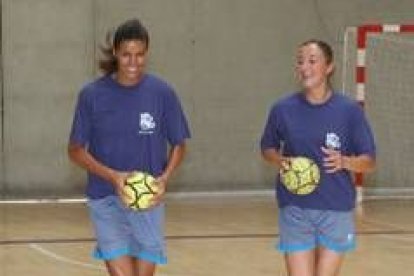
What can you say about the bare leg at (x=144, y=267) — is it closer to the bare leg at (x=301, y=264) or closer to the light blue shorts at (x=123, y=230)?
the light blue shorts at (x=123, y=230)

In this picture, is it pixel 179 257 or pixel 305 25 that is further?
pixel 305 25

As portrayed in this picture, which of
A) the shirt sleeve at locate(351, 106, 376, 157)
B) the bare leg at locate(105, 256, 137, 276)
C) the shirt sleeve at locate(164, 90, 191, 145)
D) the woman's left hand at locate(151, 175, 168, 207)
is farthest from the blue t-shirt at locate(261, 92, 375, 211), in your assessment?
the bare leg at locate(105, 256, 137, 276)

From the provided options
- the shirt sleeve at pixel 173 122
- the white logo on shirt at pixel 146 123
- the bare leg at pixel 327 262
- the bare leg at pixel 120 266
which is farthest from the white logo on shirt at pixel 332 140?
the bare leg at pixel 120 266

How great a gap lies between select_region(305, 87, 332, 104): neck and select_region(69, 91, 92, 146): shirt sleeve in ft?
3.61

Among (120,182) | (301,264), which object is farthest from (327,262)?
(120,182)

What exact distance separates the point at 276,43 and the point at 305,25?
0.42 m

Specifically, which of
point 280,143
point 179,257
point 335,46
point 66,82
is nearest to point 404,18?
point 335,46

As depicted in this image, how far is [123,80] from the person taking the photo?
4.97 m

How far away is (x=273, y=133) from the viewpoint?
5098 mm

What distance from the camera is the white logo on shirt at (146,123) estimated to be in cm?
494

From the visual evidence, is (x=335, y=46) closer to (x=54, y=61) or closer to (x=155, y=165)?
(x=54, y=61)

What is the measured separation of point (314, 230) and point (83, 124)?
4.18 ft

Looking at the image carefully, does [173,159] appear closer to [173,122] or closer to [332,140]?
[173,122]

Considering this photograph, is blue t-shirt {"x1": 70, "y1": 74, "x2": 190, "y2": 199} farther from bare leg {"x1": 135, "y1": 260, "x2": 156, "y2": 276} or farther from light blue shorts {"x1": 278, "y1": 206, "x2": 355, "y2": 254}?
light blue shorts {"x1": 278, "y1": 206, "x2": 355, "y2": 254}
